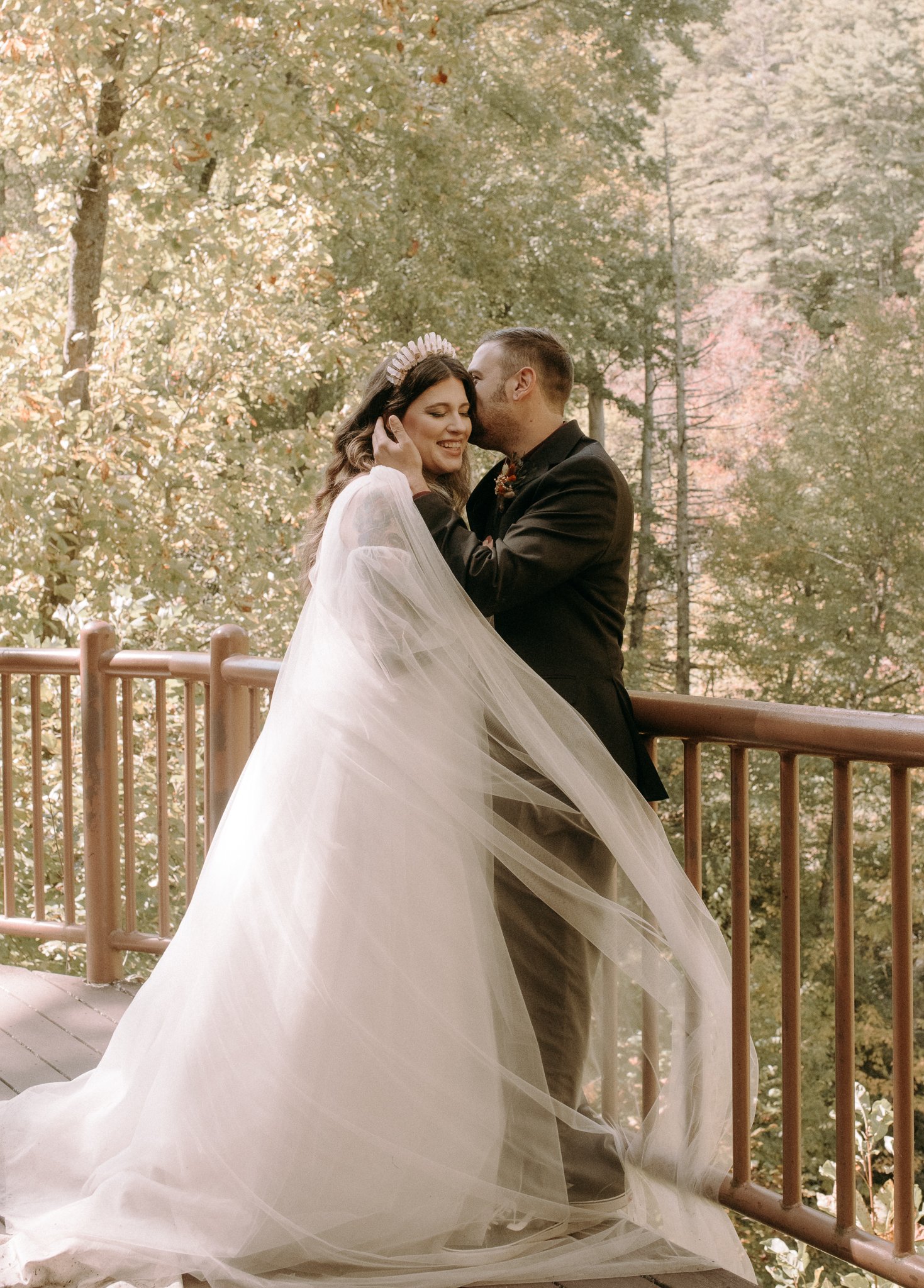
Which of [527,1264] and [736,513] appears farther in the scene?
[736,513]

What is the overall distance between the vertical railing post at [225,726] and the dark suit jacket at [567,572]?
130 cm

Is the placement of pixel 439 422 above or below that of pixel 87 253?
below

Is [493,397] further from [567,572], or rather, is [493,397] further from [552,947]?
[552,947]

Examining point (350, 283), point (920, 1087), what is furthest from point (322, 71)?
point (920, 1087)

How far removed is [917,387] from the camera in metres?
16.5

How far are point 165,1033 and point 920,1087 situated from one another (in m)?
12.1

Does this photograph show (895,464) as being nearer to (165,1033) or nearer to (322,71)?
(322,71)

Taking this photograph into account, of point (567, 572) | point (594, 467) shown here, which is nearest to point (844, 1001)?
point (567, 572)

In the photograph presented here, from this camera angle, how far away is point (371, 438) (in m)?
2.55

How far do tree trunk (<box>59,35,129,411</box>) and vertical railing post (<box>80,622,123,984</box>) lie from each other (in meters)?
4.68

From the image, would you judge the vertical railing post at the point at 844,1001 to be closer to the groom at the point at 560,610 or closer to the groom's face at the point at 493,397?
the groom at the point at 560,610

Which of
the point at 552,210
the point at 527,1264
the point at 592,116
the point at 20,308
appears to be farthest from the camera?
the point at 592,116

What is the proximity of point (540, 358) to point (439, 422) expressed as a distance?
26 cm

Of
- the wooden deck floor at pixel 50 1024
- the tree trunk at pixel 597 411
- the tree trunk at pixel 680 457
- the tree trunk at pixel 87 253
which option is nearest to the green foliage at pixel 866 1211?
the wooden deck floor at pixel 50 1024
